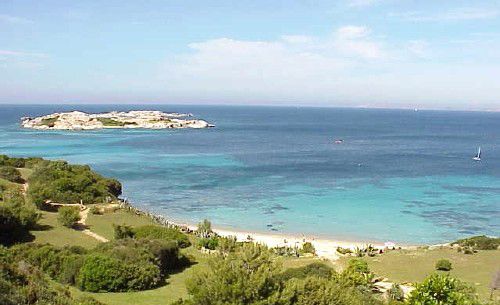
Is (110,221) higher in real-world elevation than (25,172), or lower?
lower

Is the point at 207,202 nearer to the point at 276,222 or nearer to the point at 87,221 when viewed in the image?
the point at 276,222

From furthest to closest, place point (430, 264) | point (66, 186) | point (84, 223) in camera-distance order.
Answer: point (66, 186), point (84, 223), point (430, 264)

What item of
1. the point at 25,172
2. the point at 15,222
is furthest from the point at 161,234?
the point at 25,172

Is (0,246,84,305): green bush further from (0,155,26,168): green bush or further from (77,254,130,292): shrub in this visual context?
(0,155,26,168): green bush

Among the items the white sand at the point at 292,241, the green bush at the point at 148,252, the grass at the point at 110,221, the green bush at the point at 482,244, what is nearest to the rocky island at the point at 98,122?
the grass at the point at 110,221

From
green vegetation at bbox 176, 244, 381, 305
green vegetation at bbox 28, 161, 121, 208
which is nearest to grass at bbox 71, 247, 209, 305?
green vegetation at bbox 176, 244, 381, 305

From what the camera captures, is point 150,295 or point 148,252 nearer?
point 150,295

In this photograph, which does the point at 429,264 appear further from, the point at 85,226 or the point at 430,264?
the point at 85,226
